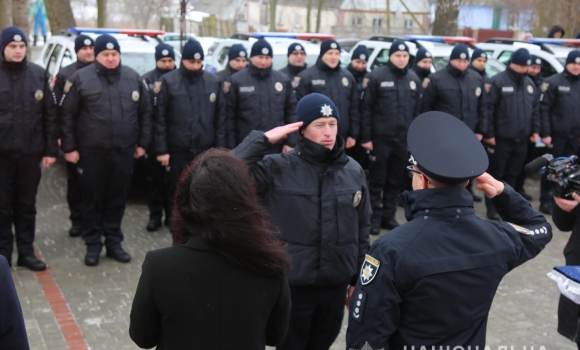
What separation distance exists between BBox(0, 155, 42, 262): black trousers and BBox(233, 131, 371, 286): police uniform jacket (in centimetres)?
324

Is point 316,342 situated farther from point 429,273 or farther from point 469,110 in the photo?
point 469,110

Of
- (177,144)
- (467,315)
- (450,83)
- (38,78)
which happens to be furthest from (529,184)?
(467,315)

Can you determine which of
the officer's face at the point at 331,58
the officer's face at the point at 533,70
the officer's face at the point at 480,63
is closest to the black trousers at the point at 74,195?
the officer's face at the point at 331,58

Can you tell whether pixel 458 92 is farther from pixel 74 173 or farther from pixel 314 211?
pixel 314 211

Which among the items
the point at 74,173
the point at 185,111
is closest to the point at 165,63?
the point at 185,111

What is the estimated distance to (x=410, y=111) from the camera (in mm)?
8312

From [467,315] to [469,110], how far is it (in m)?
6.50

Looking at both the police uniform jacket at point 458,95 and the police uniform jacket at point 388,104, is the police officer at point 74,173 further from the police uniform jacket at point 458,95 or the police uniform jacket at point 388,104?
the police uniform jacket at point 458,95

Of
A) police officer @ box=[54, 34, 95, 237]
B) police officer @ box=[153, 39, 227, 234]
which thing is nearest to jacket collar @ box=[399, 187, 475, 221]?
police officer @ box=[153, 39, 227, 234]

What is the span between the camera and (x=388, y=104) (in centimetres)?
825

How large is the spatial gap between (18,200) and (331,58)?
4125 mm

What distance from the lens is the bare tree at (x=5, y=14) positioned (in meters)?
15.1

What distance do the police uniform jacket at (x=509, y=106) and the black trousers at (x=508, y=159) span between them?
0.11 m

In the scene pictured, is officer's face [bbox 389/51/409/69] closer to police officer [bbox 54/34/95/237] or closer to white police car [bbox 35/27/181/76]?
police officer [bbox 54/34/95/237]
